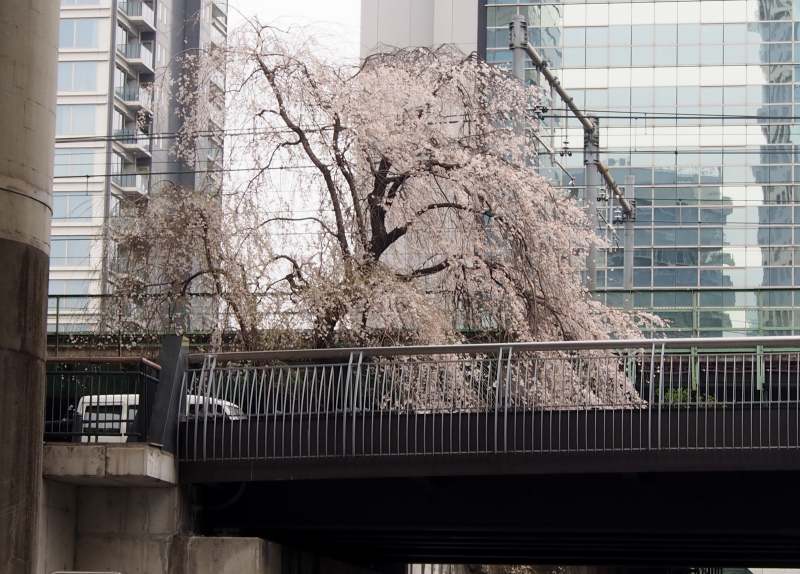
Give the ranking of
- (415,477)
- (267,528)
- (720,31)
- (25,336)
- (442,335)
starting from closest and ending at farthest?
(25,336), (415,477), (267,528), (442,335), (720,31)

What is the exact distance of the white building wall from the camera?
9600 cm

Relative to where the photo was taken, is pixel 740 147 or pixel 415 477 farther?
pixel 740 147

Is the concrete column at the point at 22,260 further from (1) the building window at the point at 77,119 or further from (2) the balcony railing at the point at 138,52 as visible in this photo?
(2) the balcony railing at the point at 138,52

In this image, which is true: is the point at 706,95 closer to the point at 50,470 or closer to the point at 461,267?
the point at 461,267

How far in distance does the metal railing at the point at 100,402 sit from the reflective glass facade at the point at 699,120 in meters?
79.6

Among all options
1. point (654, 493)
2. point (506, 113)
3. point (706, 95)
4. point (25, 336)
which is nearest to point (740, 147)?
point (706, 95)

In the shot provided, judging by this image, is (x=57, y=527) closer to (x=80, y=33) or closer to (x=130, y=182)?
(x=80, y=33)

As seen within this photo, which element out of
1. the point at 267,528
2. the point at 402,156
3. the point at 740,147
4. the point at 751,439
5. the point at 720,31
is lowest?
the point at 267,528

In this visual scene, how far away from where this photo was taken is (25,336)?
15.1m

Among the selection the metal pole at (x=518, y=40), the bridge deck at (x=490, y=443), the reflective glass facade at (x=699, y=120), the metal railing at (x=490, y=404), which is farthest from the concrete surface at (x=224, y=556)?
the reflective glass facade at (x=699, y=120)

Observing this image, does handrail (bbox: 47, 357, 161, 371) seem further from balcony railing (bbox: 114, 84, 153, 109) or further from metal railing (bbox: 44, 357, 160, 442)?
balcony railing (bbox: 114, 84, 153, 109)

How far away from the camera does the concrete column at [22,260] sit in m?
14.9

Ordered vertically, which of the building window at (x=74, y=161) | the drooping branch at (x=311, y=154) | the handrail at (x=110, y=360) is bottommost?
the handrail at (x=110, y=360)

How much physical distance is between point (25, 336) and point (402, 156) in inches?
598
